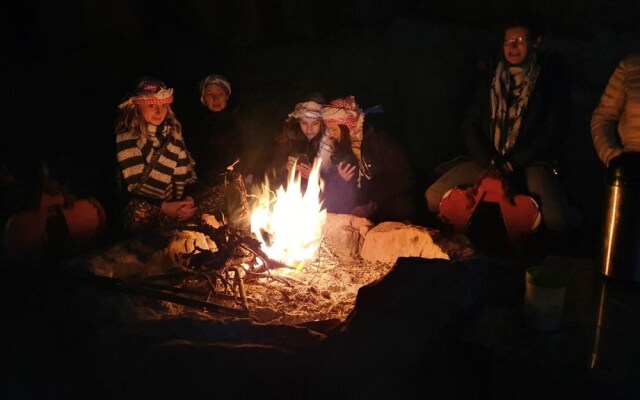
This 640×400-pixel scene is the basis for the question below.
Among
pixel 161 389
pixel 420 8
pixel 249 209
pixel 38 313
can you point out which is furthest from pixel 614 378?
pixel 420 8

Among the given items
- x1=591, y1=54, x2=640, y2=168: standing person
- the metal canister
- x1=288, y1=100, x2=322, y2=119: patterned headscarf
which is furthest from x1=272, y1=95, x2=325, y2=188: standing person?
the metal canister

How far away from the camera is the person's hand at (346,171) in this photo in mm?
5660

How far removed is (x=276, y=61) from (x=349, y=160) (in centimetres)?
179

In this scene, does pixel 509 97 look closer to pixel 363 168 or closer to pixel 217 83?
pixel 363 168

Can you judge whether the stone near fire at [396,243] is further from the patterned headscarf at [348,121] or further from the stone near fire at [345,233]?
the patterned headscarf at [348,121]

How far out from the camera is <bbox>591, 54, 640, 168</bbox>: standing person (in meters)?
4.67

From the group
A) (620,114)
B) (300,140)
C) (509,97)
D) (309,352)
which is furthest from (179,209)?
(620,114)

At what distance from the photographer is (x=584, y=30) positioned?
543 cm

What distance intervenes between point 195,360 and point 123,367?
0.46 metres

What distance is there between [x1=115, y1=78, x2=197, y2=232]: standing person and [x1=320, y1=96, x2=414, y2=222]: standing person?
4.75 feet

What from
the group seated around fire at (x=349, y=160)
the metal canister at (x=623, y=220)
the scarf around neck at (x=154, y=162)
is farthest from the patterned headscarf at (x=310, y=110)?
the metal canister at (x=623, y=220)

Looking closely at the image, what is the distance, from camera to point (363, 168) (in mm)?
5730

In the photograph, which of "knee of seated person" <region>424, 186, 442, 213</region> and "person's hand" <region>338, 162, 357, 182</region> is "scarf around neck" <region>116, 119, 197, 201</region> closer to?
"person's hand" <region>338, 162, 357, 182</region>

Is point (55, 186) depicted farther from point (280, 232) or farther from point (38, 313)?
point (280, 232)
